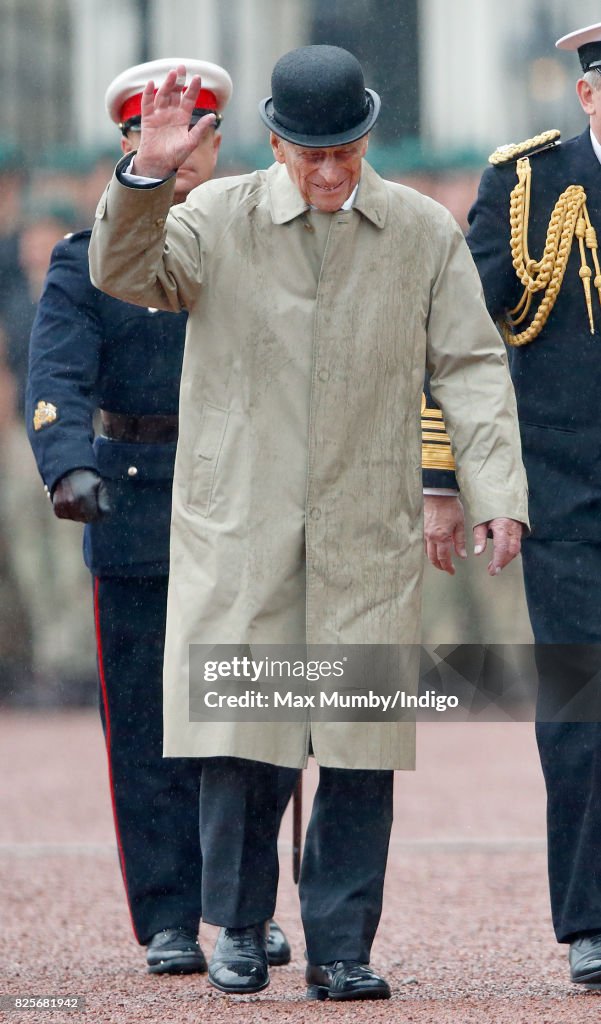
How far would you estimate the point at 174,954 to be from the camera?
507 cm

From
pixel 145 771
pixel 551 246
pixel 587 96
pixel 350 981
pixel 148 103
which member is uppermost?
pixel 587 96

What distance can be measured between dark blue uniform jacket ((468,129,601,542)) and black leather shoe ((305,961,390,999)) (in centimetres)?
99

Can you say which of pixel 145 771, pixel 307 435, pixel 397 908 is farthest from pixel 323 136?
pixel 397 908

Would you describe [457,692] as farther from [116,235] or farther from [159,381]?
[116,235]

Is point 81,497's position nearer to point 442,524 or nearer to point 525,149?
point 442,524

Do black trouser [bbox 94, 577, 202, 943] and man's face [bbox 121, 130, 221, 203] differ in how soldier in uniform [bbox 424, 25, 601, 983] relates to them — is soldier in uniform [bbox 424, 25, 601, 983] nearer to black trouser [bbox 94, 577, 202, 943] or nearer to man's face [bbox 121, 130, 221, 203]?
man's face [bbox 121, 130, 221, 203]

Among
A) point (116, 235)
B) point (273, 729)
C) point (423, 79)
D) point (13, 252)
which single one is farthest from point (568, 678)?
point (423, 79)

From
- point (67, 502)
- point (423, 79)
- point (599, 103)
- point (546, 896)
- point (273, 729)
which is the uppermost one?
point (423, 79)

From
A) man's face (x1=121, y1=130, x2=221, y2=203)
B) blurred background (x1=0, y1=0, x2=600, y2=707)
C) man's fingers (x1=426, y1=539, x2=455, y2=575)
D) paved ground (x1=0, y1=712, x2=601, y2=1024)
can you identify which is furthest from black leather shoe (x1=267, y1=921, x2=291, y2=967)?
blurred background (x1=0, y1=0, x2=600, y2=707)

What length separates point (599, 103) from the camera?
4.86 meters

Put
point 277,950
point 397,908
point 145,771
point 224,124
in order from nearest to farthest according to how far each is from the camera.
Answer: point 145,771 < point 277,950 < point 397,908 < point 224,124

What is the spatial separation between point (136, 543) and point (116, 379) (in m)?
0.37

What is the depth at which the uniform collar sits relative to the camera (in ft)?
14.9

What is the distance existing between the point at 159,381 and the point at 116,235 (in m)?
0.83
